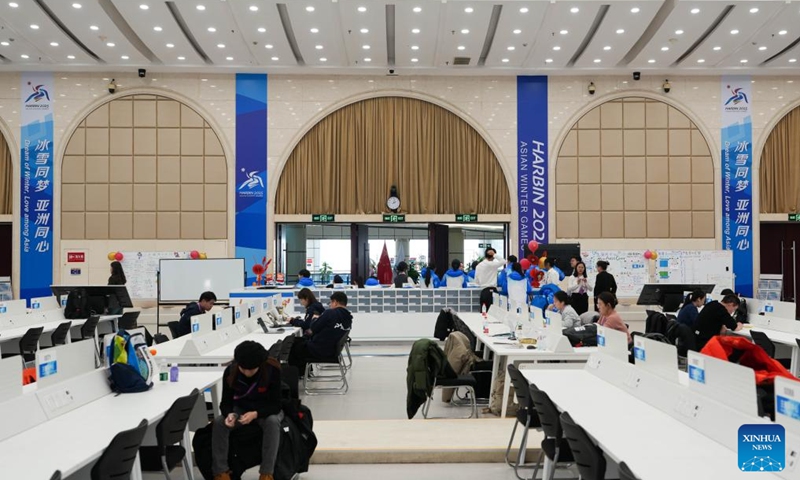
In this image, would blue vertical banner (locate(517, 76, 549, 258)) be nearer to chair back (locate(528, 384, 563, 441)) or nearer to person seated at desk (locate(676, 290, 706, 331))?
person seated at desk (locate(676, 290, 706, 331))

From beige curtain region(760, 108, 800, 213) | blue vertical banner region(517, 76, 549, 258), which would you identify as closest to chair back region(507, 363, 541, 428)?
blue vertical banner region(517, 76, 549, 258)

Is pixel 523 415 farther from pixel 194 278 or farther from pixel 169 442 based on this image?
pixel 194 278

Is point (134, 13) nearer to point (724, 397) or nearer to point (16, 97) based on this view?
point (16, 97)

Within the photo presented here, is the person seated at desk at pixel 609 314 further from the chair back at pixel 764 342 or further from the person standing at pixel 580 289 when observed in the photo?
the person standing at pixel 580 289

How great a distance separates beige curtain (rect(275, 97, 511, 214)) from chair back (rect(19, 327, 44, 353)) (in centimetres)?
797

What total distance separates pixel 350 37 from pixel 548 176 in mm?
5461

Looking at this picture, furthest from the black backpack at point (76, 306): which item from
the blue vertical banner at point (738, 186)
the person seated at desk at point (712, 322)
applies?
the blue vertical banner at point (738, 186)

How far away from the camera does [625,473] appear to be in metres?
2.54

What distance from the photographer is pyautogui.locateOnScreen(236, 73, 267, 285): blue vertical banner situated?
14664 mm

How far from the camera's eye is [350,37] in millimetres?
12750

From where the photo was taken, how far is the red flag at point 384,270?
1401 centimetres

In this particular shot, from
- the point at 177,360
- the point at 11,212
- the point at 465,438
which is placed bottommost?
the point at 465,438

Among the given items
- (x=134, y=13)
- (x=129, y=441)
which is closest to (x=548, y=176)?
(x=134, y=13)

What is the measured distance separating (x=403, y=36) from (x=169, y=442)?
10374mm
